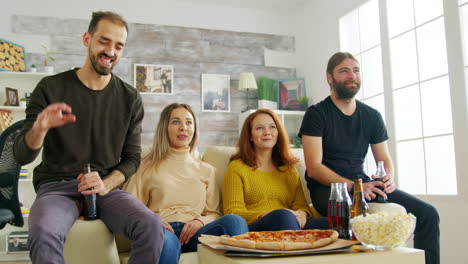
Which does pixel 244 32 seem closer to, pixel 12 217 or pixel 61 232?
pixel 12 217

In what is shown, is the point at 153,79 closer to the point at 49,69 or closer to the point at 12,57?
the point at 49,69

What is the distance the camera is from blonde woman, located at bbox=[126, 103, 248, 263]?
214 cm

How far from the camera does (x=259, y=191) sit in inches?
97.3

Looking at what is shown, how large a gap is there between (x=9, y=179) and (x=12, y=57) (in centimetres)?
291

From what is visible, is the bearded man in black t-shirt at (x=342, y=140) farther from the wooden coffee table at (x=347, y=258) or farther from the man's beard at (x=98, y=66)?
the man's beard at (x=98, y=66)

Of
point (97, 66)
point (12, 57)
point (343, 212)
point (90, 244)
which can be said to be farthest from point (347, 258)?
point (12, 57)

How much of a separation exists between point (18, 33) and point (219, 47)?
2.31 meters

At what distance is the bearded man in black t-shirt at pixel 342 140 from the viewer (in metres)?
2.46

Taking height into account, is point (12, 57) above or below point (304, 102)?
above

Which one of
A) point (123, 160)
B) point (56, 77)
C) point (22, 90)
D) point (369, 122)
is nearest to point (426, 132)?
point (369, 122)

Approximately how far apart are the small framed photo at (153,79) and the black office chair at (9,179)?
3.00 meters

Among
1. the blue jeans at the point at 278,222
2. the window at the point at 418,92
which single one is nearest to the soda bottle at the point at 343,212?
the blue jeans at the point at 278,222

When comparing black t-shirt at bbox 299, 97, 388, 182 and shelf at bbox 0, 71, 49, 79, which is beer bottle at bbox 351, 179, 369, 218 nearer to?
black t-shirt at bbox 299, 97, 388, 182

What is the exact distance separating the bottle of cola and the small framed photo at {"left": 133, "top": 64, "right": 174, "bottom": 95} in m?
3.95
